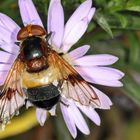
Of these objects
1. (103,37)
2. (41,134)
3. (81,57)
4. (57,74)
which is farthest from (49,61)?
(41,134)

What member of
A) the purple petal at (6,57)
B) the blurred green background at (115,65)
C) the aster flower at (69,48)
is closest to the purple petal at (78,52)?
the aster flower at (69,48)

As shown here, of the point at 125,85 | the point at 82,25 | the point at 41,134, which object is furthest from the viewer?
the point at 41,134

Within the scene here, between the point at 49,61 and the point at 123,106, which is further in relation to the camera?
the point at 123,106

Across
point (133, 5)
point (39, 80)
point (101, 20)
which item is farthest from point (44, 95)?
point (133, 5)

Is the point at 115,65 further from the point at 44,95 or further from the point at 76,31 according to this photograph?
the point at 44,95

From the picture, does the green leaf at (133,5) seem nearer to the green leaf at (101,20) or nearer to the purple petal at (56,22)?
the green leaf at (101,20)

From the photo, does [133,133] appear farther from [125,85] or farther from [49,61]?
[49,61]

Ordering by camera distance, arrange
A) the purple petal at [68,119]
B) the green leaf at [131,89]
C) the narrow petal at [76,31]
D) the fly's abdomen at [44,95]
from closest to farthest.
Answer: the fly's abdomen at [44,95]
the narrow petal at [76,31]
the purple petal at [68,119]
the green leaf at [131,89]

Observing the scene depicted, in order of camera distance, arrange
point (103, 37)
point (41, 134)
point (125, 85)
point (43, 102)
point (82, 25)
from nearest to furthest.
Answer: point (43, 102) < point (82, 25) < point (125, 85) < point (103, 37) < point (41, 134)
